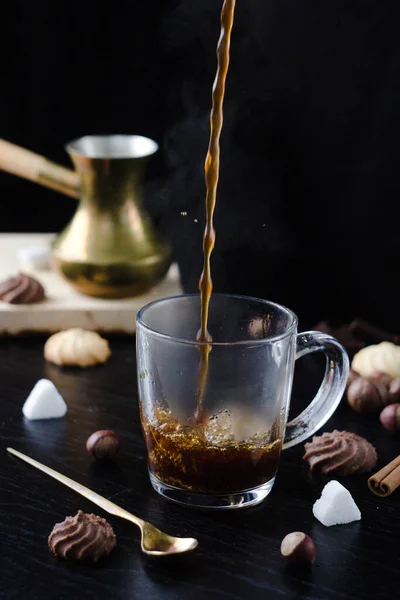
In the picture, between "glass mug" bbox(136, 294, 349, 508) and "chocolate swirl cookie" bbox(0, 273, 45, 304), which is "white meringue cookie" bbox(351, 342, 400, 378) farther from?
"chocolate swirl cookie" bbox(0, 273, 45, 304)

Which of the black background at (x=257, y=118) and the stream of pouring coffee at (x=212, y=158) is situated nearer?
the stream of pouring coffee at (x=212, y=158)

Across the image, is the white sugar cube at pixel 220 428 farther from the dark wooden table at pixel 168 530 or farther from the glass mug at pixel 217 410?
the dark wooden table at pixel 168 530

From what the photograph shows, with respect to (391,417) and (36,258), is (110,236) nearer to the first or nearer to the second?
(36,258)

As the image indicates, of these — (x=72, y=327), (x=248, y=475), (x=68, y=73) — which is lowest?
(x=72, y=327)

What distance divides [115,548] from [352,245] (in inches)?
50.4

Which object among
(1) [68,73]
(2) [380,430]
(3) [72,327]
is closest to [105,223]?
(3) [72,327]

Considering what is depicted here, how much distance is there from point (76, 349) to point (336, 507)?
0.73 metres

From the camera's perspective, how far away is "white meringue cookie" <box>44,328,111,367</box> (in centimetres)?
180

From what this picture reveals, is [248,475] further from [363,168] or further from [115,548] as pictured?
[363,168]

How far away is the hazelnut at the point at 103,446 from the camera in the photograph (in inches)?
55.0

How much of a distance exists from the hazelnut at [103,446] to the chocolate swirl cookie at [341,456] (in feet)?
0.99

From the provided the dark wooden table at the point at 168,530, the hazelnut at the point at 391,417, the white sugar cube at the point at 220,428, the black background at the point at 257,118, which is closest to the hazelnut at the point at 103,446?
the dark wooden table at the point at 168,530

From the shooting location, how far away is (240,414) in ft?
4.07

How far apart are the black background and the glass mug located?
3.10 ft
